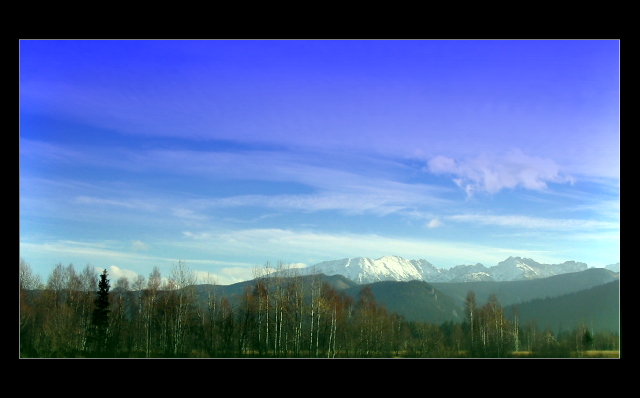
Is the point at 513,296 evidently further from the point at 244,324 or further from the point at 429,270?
the point at 244,324

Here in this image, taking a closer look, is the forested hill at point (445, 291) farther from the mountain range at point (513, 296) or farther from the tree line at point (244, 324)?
the tree line at point (244, 324)

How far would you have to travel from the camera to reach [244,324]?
830 inches

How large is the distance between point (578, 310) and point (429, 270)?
6210 mm

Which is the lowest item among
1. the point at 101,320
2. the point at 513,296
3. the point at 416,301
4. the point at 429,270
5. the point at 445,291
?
the point at 101,320

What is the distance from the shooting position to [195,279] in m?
21.6

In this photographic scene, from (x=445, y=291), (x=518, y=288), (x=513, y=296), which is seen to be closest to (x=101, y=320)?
(x=445, y=291)

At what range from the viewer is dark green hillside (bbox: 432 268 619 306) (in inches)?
932

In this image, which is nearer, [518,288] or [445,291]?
[518,288]

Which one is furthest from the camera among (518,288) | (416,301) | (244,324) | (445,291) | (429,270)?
(445,291)

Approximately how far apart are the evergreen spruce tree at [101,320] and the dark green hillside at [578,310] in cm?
1627

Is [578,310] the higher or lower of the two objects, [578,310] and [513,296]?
the lower

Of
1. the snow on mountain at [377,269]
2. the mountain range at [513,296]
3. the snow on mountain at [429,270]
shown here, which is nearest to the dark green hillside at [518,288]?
the mountain range at [513,296]
